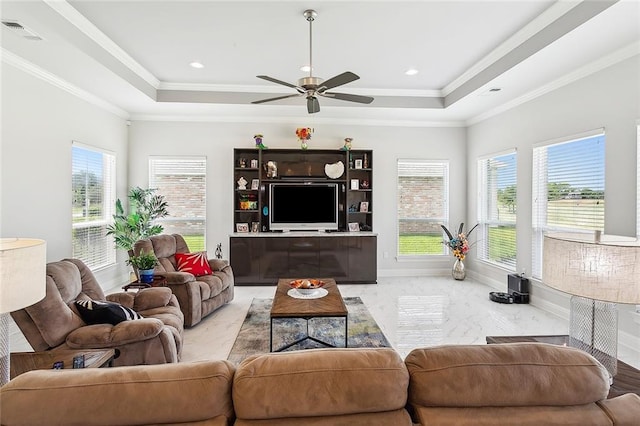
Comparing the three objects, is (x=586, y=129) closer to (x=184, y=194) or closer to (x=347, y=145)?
(x=347, y=145)

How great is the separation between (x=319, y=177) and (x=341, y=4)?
11.0ft

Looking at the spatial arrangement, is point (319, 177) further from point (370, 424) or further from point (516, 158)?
point (370, 424)

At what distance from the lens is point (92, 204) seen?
16.1ft

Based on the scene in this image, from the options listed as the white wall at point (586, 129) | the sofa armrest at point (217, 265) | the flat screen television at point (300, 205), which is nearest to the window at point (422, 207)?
the white wall at point (586, 129)

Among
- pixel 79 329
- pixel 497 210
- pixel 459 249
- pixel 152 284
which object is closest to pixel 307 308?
pixel 79 329

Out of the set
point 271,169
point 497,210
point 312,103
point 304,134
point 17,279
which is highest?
point 304,134

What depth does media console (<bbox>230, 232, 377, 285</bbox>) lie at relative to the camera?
555 cm

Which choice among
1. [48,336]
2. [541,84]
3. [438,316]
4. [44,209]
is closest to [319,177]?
[438,316]

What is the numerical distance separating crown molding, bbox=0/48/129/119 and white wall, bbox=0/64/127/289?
5 cm

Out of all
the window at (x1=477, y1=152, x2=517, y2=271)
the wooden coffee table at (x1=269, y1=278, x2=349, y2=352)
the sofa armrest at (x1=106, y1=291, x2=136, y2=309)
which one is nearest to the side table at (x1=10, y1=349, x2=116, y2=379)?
the sofa armrest at (x1=106, y1=291, x2=136, y2=309)

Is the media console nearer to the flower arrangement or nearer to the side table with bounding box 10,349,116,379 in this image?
the flower arrangement

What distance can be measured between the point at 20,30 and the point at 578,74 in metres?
5.54

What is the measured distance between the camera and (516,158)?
4918 mm

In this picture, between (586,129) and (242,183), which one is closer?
(586,129)
